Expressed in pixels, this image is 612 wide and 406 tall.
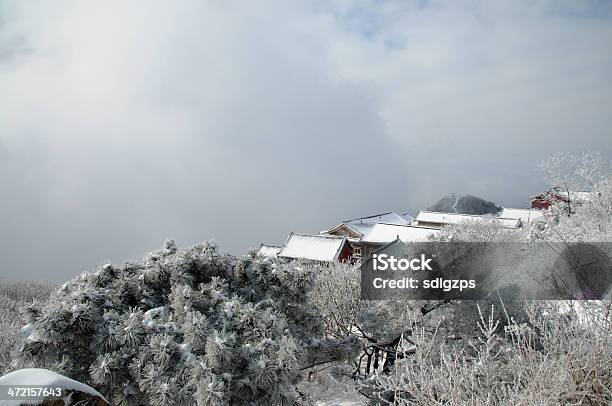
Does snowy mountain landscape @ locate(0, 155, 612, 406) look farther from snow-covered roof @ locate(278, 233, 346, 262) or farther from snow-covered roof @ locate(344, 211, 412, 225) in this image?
snow-covered roof @ locate(344, 211, 412, 225)

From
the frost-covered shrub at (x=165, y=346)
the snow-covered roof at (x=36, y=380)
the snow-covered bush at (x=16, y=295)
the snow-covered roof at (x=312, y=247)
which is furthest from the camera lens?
the snow-covered roof at (x=312, y=247)

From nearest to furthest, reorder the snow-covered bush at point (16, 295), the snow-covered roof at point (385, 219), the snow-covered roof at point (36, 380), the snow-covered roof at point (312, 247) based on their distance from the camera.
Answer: the snow-covered roof at point (36, 380)
the snow-covered bush at point (16, 295)
the snow-covered roof at point (312, 247)
the snow-covered roof at point (385, 219)

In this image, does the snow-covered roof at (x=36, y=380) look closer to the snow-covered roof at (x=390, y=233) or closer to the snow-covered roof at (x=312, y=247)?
the snow-covered roof at (x=312, y=247)

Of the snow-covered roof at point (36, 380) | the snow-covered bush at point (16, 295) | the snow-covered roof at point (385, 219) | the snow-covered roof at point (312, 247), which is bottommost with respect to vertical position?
the snow-covered roof at point (36, 380)

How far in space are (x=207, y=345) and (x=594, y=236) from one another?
1429 cm

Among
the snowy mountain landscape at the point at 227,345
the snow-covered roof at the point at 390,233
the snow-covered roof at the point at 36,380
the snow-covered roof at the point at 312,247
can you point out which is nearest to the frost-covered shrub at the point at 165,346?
the snowy mountain landscape at the point at 227,345

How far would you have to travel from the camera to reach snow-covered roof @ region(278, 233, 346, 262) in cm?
2636

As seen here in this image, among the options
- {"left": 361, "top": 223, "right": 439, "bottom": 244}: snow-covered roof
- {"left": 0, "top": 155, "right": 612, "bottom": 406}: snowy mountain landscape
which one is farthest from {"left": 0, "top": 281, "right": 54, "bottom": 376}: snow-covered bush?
{"left": 361, "top": 223, "right": 439, "bottom": 244}: snow-covered roof

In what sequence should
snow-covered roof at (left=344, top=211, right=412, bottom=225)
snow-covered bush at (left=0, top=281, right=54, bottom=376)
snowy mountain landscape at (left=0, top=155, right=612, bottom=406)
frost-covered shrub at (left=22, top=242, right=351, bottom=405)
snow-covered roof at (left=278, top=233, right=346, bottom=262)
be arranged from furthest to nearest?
snow-covered roof at (left=344, top=211, right=412, bottom=225)
snow-covered roof at (left=278, top=233, right=346, bottom=262)
snow-covered bush at (left=0, top=281, right=54, bottom=376)
frost-covered shrub at (left=22, top=242, right=351, bottom=405)
snowy mountain landscape at (left=0, top=155, right=612, bottom=406)

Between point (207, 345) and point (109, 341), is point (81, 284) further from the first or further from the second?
point (207, 345)

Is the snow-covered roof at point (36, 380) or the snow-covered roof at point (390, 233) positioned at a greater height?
the snow-covered roof at point (390, 233)

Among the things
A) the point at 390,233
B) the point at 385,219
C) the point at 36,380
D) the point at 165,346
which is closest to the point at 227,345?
the point at 165,346

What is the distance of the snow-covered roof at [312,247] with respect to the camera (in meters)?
26.4

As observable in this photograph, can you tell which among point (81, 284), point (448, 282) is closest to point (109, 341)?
point (81, 284)
